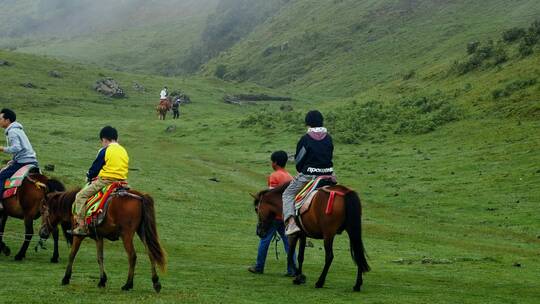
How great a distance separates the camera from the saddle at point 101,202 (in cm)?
1507

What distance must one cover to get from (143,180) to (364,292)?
21897 millimetres

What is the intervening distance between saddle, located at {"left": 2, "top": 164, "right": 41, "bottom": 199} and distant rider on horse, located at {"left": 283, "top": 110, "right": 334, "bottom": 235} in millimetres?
7219

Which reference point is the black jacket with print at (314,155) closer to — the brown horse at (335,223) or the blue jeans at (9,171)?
the brown horse at (335,223)

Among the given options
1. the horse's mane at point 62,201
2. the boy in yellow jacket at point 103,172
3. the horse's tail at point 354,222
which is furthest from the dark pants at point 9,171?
the horse's tail at point 354,222

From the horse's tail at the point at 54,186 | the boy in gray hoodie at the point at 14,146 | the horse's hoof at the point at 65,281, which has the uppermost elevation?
the boy in gray hoodie at the point at 14,146

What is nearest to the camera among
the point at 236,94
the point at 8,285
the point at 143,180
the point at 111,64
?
the point at 8,285

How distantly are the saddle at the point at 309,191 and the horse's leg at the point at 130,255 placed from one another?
412cm

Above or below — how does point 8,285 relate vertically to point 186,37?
below

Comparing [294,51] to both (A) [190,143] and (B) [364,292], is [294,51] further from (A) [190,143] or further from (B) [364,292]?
(B) [364,292]

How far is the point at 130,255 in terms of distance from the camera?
1465cm

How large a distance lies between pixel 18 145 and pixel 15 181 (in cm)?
100

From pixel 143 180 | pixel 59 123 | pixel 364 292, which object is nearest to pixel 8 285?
pixel 364 292

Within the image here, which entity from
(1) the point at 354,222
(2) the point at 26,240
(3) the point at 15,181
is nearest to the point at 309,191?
(1) the point at 354,222

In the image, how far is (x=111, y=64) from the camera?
516 ft
